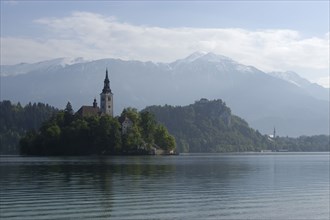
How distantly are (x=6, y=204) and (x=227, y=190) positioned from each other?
63.7 feet

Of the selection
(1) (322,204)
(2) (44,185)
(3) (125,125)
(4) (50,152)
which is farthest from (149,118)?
(1) (322,204)

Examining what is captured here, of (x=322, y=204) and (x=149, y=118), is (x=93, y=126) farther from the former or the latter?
(x=322, y=204)

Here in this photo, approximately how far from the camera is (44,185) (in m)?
53.9

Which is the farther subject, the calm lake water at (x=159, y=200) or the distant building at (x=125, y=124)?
the distant building at (x=125, y=124)

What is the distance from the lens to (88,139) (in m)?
176

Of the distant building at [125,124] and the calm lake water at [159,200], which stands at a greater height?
the distant building at [125,124]

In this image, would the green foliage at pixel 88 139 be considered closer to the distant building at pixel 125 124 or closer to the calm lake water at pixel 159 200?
the distant building at pixel 125 124

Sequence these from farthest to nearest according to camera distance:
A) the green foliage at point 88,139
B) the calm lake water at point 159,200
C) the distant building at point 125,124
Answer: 1. the distant building at point 125,124
2. the green foliage at point 88,139
3. the calm lake water at point 159,200

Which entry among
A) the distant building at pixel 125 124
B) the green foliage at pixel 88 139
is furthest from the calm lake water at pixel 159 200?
the distant building at pixel 125 124

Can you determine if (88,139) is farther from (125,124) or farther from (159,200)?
(159,200)

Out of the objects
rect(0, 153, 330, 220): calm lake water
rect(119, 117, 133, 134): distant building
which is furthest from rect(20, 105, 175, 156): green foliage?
rect(0, 153, 330, 220): calm lake water

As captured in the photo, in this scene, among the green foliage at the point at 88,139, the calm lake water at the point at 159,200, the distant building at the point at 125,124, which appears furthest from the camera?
the distant building at the point at 125,124

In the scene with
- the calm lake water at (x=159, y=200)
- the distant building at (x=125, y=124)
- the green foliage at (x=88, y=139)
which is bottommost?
the calm lake water at (x=159, y=200)

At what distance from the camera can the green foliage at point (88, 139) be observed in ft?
573
